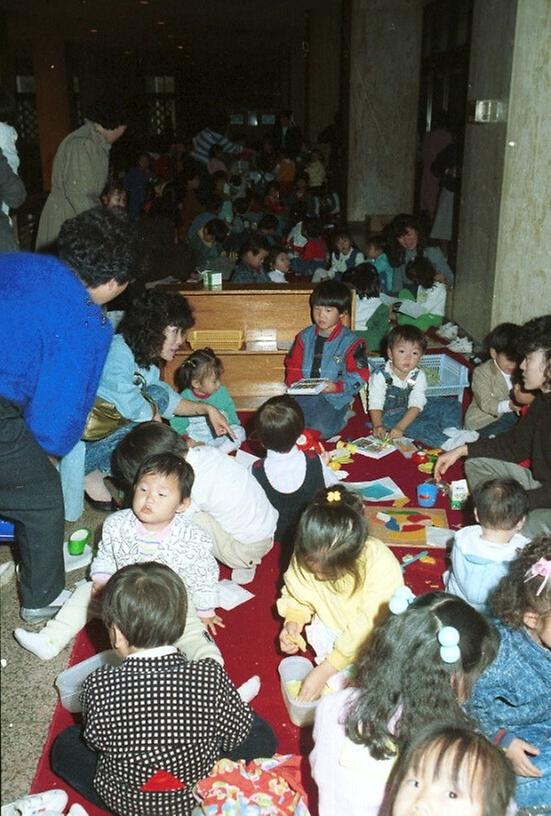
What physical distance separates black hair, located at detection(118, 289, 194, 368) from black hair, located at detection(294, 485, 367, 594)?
2304mm

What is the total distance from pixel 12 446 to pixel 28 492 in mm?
231

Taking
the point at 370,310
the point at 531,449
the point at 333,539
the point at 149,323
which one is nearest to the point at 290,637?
the point at 333,539

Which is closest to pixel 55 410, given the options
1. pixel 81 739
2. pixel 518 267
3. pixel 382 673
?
pixel 81 739

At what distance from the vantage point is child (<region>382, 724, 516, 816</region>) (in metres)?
1.71

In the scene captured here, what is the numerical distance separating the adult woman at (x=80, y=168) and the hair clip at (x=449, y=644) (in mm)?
4822

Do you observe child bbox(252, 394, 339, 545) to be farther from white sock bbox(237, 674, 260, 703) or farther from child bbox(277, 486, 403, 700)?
white sock bbox(237, 674, 260, 703)

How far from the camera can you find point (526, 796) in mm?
2480

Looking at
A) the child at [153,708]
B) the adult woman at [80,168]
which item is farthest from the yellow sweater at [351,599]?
the adult woman at [80,168]

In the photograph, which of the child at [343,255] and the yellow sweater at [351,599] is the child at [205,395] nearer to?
the yellow sweater at [351,599]

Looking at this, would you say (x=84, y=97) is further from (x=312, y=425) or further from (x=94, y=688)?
(x=94, y=688)

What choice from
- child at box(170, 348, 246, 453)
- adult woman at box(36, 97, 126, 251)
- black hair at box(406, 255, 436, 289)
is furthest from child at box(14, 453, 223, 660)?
black hair at box(406, 255, 436, 289)

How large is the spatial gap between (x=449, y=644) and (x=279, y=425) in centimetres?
A: 198

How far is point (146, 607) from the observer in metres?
2.39

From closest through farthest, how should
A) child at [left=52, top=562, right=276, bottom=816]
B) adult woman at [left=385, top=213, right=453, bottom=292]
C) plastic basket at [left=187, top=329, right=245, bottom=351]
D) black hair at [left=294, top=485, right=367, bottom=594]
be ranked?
child at [left=52, top=562, right=276, bottom=816]
black hair at [left=294, top=485, right=367, bottom=594]
plastic basket at [left=187, top=329, right=245, bottom=351]
adult woman at [left=385, top=213, right=453, bottom=292]
